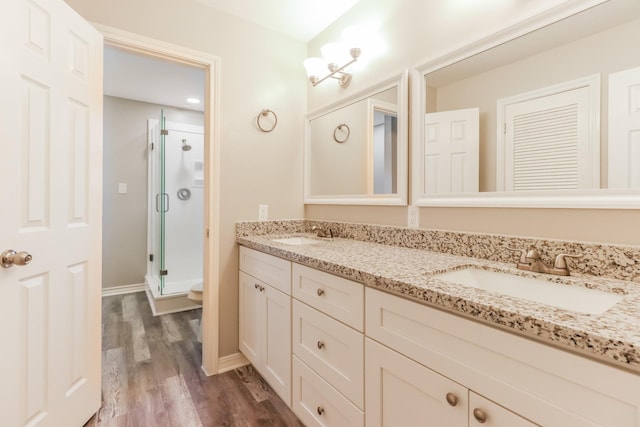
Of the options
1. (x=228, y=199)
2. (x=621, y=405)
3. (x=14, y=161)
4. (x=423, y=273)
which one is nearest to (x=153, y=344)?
(x=228, y=199)

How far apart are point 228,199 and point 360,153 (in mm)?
924

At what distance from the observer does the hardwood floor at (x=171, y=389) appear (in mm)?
1548

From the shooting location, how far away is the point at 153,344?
2.35 m

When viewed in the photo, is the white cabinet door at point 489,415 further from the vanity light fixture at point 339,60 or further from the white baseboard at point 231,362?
the vanity light fixture at point 339,60

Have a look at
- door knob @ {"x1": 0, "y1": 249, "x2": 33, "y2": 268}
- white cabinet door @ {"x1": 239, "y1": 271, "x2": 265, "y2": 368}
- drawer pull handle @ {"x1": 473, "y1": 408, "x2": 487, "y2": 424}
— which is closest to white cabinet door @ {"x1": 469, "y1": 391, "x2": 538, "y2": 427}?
drawer pull handle @ {"x1": 473, "y1": 408, "x2": 487, "y2": 424}

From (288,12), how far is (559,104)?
170cm

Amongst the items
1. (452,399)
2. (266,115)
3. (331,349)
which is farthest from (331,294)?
(266,115)

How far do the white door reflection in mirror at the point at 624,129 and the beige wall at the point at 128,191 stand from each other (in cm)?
411

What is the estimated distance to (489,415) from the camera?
720mm

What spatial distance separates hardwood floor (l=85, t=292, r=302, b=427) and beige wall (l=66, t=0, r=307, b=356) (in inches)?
10.8

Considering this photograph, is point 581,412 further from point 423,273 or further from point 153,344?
point 153,344

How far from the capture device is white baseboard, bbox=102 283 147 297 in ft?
11.7

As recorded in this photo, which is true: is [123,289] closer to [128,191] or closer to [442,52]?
[128,191]

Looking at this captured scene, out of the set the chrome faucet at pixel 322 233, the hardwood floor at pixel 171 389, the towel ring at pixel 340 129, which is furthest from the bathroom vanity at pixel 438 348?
the towel ring at pixel 340 129
